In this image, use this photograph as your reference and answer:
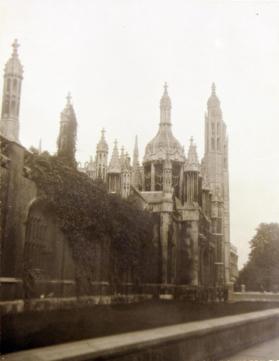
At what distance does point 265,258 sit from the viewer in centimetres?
5906

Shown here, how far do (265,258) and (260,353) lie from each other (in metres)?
51.3

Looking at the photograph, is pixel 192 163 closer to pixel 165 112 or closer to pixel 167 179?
pixel 167 179

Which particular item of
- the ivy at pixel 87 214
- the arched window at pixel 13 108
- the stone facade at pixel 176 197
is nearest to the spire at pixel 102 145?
the stone facade at pixel 176 197

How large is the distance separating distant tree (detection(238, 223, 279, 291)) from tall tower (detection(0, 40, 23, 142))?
140ft

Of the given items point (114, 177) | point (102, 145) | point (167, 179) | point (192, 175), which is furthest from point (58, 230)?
point (192, 175)

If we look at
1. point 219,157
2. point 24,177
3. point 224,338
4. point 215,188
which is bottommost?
point 224,338

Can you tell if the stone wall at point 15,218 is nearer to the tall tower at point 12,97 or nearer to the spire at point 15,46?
the spire at point 15,46

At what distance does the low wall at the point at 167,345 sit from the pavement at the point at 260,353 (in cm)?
15

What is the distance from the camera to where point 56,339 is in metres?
5.78

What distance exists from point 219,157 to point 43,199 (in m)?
54.1

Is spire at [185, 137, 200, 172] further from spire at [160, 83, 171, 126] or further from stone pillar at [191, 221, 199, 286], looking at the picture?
spire at [160, 83, 171, 126]

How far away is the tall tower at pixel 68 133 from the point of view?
774 inches

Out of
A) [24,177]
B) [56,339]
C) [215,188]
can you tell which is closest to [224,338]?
[56,339]

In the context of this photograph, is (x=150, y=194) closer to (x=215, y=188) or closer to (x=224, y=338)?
(x=224, y=338)
